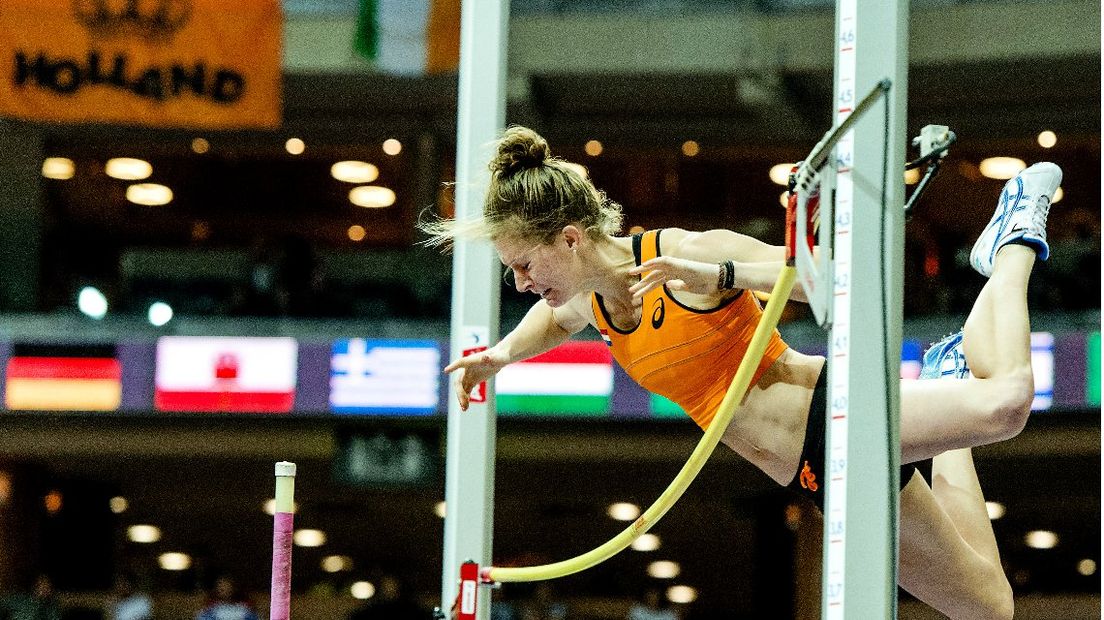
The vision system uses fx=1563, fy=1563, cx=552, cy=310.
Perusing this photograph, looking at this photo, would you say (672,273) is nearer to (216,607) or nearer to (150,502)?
Answer: (216,607)

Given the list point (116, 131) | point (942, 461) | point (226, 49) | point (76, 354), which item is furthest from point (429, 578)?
point (942, 461)

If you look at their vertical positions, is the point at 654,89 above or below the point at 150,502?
above

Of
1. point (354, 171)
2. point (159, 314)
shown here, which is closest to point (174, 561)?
point (354, 171)

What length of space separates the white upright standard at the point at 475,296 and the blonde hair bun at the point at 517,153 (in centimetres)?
18

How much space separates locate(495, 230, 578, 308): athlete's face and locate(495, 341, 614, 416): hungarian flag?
27.4ft

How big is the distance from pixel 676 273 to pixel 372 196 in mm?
13240

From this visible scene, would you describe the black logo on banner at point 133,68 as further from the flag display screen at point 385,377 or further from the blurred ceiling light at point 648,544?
the blurred ceiling light at point 648,544

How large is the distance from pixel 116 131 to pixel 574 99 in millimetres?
4756

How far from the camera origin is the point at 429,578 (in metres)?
20.9

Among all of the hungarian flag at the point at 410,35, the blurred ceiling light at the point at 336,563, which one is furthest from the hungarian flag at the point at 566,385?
the blurred ceiling light at the point at 336,563

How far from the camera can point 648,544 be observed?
Result: 19516 millimetres

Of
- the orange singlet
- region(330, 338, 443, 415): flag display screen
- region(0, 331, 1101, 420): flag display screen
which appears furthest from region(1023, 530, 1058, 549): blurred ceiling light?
the orange singlet

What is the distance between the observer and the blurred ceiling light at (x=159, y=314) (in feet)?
40.6

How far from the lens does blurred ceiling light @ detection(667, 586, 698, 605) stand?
20.6 metres
